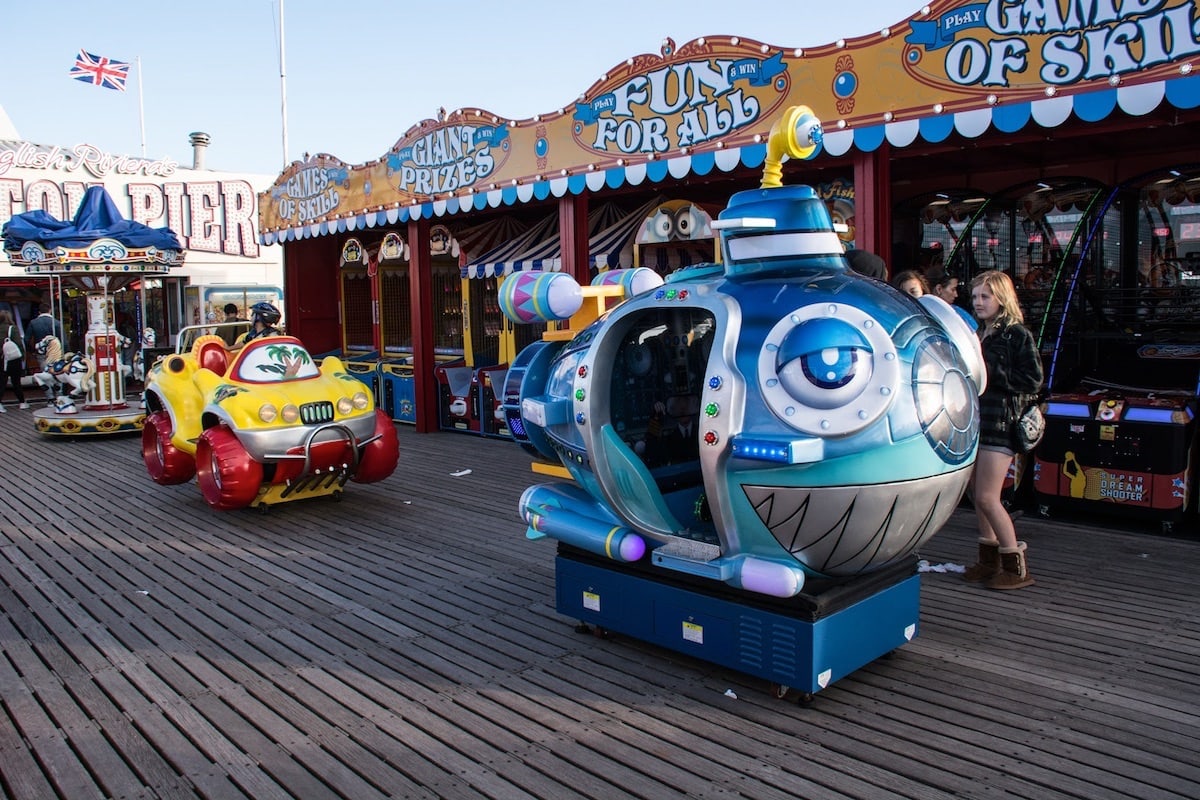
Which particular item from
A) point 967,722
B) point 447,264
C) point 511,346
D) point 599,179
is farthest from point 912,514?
point 447,264

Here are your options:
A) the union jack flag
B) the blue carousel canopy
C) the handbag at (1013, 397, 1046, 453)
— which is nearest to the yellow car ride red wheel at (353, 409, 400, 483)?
the handbag at (1013, 397, 1046, 453)

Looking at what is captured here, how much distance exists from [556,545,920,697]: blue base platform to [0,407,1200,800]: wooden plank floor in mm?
152

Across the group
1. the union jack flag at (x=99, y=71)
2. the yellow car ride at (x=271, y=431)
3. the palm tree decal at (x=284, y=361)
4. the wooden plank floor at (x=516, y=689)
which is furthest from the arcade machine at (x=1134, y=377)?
the union jack flag at (x=99, y=71)

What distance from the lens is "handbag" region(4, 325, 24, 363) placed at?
14930 millimetres

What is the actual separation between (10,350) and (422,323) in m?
7.92

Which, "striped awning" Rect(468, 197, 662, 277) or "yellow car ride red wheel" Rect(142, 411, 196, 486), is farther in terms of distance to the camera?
"striped awning" Rect(468, 197, 662, 277)

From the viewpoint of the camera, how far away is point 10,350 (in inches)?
591

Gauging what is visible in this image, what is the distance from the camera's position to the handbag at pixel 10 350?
14.9 metres

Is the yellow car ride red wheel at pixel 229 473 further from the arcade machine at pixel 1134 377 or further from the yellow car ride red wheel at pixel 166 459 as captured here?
the arcade machine at pixel 1134 377

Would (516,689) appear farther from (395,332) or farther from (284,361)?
(395,332)

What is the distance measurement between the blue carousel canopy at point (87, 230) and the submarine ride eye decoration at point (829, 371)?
1144 cm

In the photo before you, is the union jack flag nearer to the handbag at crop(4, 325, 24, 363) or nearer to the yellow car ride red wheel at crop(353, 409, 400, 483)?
the handbag at crop(4, 325, 24, 363)

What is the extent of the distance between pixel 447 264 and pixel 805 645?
9747mm

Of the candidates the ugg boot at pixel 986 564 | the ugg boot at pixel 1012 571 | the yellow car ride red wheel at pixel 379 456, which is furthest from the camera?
the yellow car ride red wheel at pixel 379 456
